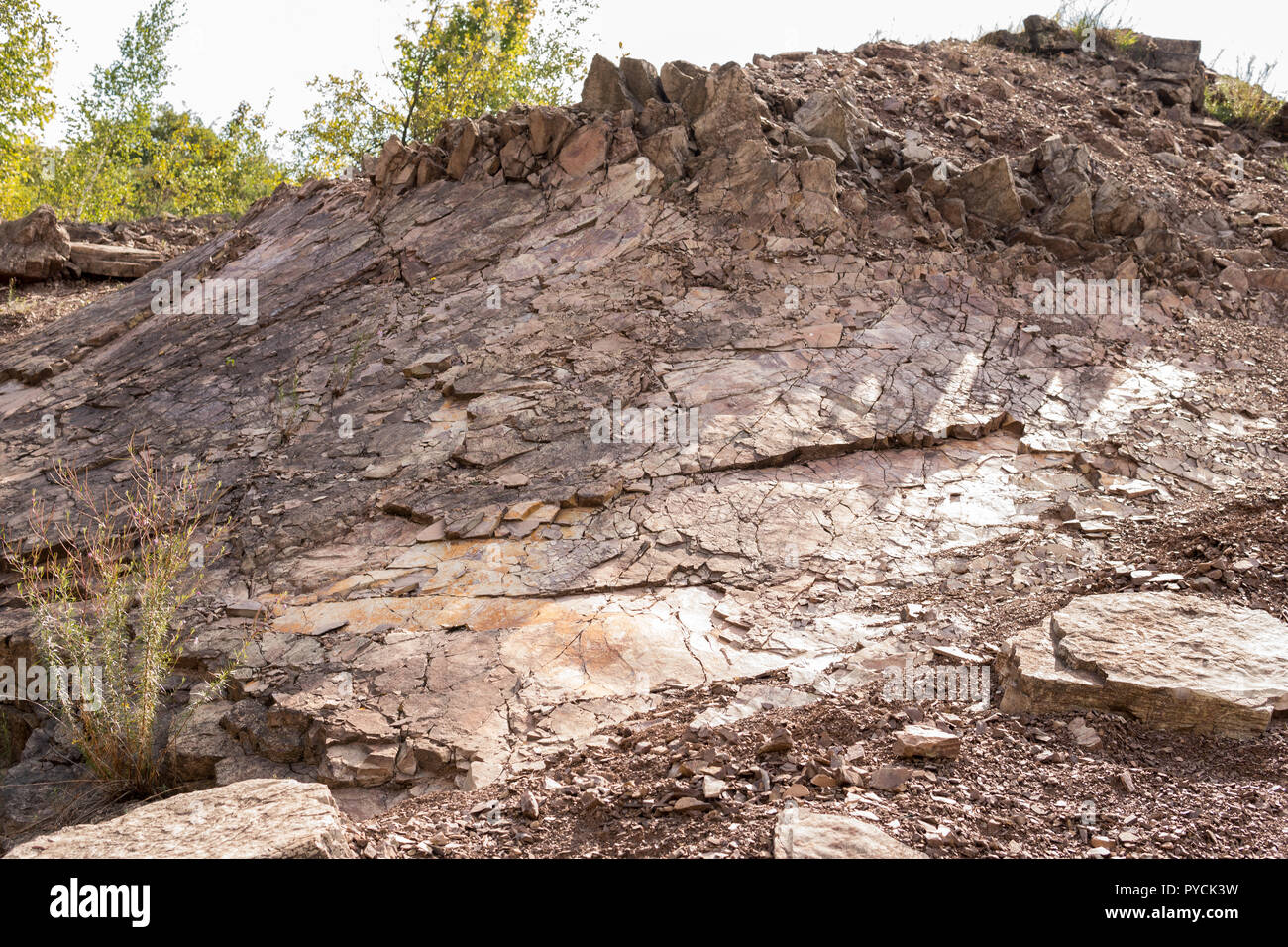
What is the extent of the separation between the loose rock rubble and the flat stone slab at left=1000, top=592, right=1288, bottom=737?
0.02m

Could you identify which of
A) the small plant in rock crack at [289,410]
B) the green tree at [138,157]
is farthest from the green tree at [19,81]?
the small plant in rock crack at [289,410]

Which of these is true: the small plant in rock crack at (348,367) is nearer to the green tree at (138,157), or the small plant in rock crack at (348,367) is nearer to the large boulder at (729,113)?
the large boulder at (729,113)

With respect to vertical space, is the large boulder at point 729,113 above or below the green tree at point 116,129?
below

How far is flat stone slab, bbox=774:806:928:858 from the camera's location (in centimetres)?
276

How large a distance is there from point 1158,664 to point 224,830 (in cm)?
351

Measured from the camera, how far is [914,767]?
3271 mm

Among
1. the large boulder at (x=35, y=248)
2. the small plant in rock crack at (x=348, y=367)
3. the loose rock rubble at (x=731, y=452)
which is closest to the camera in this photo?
the loose rock rubble at (x=731, y=452)

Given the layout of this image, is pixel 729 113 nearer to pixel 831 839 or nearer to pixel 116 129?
pixel 831 839

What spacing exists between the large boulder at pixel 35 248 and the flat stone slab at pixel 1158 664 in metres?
12.7

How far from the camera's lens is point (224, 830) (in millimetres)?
3004

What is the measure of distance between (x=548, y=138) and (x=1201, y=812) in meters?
7.44

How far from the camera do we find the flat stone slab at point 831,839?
2.76m

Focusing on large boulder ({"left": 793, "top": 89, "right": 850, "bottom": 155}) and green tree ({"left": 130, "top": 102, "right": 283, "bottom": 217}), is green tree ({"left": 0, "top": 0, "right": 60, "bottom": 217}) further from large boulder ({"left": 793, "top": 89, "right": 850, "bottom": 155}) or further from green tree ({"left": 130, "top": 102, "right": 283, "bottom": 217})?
large boulder ({"left": 793, "top": 89, "right": 850, "bottom": 155})

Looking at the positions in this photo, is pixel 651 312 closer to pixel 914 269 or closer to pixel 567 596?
pixel 914 269
